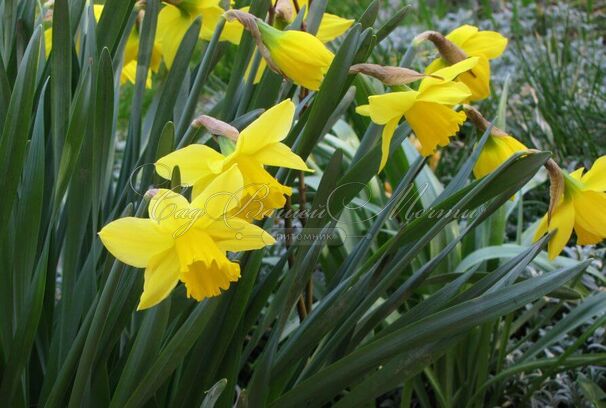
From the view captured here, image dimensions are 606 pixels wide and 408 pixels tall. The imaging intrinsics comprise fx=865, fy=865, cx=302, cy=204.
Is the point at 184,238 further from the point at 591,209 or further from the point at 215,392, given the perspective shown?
the point at 591,209

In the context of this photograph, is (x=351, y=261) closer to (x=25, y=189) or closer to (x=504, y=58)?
(x=25, y=189)

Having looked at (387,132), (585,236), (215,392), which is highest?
(387,132)

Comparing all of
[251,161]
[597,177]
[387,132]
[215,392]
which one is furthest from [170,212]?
[597,177]

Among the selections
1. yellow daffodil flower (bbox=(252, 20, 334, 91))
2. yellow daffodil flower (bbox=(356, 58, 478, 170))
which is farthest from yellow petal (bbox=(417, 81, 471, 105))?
yellow daffodil flower (bbox=(252, 20, 334, 91))

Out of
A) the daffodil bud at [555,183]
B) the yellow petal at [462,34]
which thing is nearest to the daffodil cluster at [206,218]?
the daffodil bud at [555,183]

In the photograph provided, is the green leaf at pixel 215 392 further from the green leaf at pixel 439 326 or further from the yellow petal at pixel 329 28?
the yellow petal at pixel 329 28

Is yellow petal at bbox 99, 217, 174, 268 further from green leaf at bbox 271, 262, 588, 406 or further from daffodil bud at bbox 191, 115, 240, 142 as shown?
green leaf at bbox 271, 262, 588, 406

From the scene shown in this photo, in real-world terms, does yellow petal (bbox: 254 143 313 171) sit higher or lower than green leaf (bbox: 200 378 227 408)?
higher
